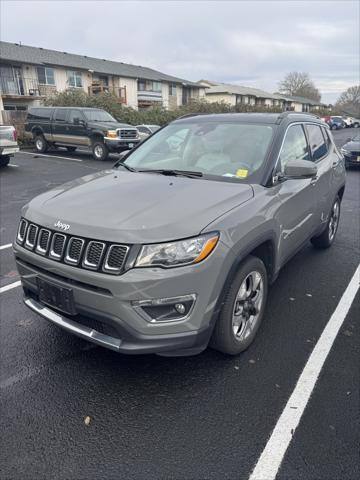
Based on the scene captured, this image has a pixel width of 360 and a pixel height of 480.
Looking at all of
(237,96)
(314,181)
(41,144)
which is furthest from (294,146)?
(237,96)

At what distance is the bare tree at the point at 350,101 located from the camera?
10200 centimetres

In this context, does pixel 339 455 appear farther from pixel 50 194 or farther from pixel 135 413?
pixel 50 194

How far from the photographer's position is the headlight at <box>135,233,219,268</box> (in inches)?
86.7

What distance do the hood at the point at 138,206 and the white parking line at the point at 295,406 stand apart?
4.43 feet

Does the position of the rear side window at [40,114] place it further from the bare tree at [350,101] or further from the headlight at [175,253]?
the bare tree at [350,101]

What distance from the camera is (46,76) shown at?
109ft

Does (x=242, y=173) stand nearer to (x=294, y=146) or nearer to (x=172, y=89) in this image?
(x=294, y=146)

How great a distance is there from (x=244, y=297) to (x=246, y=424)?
3.02ft

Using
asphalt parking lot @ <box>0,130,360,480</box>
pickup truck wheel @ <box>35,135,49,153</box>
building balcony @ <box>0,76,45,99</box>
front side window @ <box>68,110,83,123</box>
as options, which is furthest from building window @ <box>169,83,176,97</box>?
asphalt parking lot @ <box>0,130,360,480</box>

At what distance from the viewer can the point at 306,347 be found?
3102mm

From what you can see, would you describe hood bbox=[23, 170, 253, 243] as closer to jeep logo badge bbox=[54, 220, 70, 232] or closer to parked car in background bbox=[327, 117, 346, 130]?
jeep logo badge bbox=[54, 220, 70, 232]

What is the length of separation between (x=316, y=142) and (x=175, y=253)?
10.0ft

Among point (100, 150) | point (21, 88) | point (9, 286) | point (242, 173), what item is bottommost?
point (9, 286)

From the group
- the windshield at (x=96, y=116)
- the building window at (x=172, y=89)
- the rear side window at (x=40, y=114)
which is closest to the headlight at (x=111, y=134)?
the windshield at (x=96, y=116)
